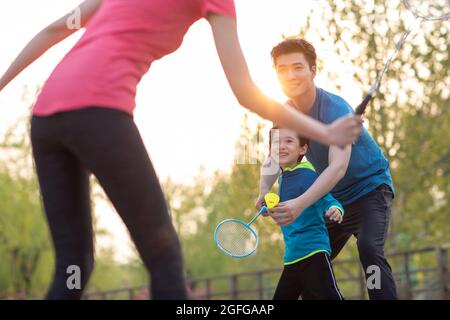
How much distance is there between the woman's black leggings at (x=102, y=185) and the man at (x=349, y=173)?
202 cm

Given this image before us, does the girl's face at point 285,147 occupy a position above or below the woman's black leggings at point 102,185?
above

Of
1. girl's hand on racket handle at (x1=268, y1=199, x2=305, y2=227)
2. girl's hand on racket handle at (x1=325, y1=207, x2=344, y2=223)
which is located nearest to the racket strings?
girl's hand on racket handle at (x1=325, y1=207, x2=344, y2=223)

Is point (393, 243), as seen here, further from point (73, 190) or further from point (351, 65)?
point (73, 190)

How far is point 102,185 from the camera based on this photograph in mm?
2740

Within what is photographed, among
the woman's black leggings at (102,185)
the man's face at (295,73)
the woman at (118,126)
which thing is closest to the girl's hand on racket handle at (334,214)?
the man's face at (295,73)

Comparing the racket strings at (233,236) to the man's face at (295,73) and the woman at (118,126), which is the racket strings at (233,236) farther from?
the woman at (118,126)

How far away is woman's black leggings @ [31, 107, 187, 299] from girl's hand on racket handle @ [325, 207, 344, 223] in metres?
1.88

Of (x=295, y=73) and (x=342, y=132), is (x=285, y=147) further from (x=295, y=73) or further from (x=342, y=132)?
(x=342, y=132)

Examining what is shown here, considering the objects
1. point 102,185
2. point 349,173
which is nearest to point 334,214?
point 349,173

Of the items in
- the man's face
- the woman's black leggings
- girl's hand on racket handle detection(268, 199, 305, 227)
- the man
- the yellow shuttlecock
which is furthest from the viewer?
the man's face

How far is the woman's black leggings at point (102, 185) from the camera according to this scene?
2709 millimetres

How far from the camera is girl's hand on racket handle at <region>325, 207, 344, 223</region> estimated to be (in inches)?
179

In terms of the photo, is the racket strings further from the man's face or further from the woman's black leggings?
the woman's black leggings
